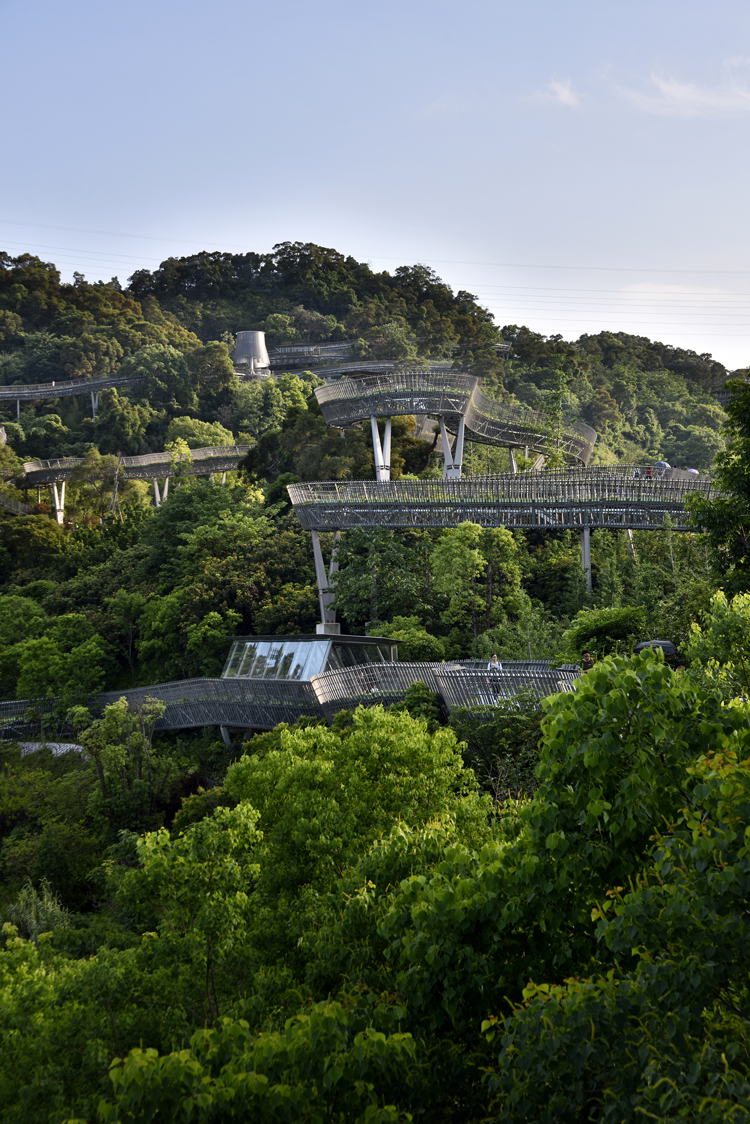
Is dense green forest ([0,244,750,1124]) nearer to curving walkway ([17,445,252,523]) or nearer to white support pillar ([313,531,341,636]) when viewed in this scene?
white support pillar ([313,531,341,636])

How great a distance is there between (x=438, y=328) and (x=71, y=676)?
215 ft

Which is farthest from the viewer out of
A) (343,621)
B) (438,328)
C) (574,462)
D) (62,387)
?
(438,328)

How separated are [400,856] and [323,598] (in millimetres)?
21975

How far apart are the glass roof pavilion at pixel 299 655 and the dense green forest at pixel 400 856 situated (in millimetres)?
1548

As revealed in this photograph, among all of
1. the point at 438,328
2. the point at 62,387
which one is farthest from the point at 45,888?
the point at 438,328

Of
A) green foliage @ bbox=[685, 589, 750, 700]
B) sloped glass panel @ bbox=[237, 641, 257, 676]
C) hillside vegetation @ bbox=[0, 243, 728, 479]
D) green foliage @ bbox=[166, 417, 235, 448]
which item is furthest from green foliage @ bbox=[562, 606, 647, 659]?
green foliage @ bbox=[166, 417, 235, 448]

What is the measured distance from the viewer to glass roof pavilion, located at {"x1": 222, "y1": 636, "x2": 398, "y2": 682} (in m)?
22.3

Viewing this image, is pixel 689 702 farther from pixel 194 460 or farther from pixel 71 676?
pixel 194 460

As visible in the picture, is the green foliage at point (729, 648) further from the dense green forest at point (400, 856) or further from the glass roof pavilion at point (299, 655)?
the glass roof pavilion at point (299, 655)

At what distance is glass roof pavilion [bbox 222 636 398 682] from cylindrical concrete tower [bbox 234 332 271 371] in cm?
6318

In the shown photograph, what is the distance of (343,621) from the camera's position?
3020cm

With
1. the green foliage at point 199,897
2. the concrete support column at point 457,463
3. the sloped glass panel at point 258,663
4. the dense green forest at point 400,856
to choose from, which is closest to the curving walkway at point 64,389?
the dense green forest at point 400,856

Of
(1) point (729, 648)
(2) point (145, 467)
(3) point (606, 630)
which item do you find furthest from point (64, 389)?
(1) point (729, 648)

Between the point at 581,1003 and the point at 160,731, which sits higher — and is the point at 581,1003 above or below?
above
